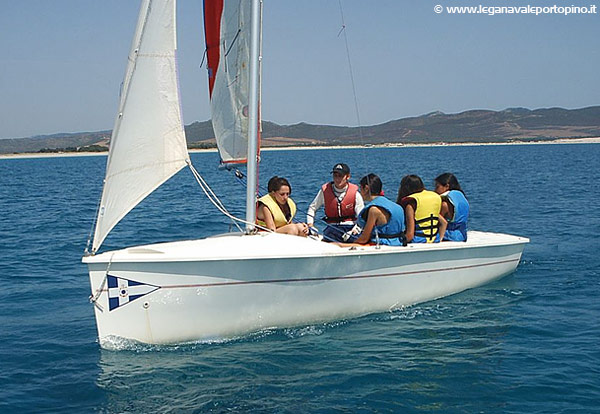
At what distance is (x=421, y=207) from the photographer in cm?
895

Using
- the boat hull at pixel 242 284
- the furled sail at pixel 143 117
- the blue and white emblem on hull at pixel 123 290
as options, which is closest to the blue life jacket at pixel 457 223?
the boat hull at pixel 242 284

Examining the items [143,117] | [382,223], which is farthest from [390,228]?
[143,117]

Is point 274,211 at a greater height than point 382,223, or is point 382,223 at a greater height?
point 274,211

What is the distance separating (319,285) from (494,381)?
225cm

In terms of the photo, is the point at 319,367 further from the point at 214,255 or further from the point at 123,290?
the point at 123,290

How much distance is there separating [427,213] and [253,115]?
2.71 metres

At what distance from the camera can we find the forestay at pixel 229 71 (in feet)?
26.1

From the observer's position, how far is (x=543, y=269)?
11.4m

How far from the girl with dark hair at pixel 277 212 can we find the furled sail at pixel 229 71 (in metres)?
0.63

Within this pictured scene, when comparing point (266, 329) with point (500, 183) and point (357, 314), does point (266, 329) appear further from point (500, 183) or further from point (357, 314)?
point (500, 183)

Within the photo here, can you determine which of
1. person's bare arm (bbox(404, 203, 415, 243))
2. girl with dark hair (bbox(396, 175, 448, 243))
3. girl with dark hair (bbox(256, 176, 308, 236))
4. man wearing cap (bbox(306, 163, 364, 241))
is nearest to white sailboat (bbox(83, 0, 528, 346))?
person's bare arm (bbox(404, 203, 415, 243))

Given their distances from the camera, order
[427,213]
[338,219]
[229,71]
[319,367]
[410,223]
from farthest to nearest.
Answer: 1. [338,219]
2. [427,213]
3. [410,223]
4. [229,71]
5. [319,367]

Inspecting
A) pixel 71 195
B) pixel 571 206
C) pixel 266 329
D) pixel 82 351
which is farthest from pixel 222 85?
pixel 71 195

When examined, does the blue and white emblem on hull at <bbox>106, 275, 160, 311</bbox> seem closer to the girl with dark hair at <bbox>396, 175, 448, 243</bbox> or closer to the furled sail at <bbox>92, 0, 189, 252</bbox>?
the furled sail at <bbox>92, 0, 189, 252</bbox>
